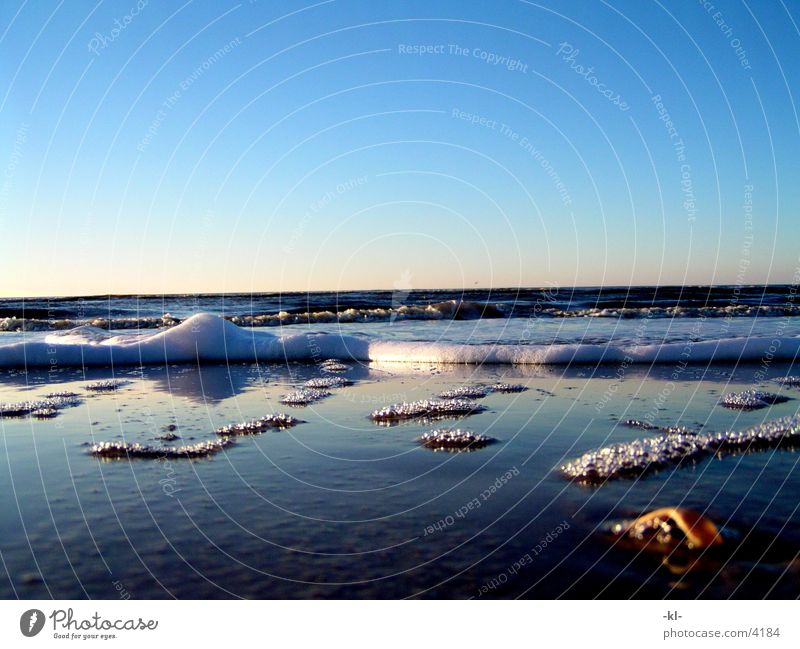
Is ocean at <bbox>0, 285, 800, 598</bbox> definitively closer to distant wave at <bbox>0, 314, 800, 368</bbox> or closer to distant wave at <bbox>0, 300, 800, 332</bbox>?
distant wave at <bbox>0, 314, 800, 368</bbox>

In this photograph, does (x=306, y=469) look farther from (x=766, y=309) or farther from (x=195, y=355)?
(x=766, y=309)

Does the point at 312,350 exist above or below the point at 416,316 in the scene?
below

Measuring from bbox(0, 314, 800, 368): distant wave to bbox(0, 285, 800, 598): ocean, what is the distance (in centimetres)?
113

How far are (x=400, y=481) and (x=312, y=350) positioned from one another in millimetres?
11445

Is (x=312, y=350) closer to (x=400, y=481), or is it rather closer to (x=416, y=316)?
(x=400, y=481)

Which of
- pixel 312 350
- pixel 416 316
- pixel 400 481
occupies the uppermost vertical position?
pixel 416 316

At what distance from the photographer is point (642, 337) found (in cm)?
1936

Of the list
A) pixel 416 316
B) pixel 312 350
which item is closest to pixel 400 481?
pixel 312 350

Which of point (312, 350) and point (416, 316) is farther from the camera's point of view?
point (416, 316)

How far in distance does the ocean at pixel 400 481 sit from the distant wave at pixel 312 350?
1.13m

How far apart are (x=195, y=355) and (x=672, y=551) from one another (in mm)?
14208

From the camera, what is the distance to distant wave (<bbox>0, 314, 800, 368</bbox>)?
15.2m

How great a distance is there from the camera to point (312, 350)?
17.5 metres
